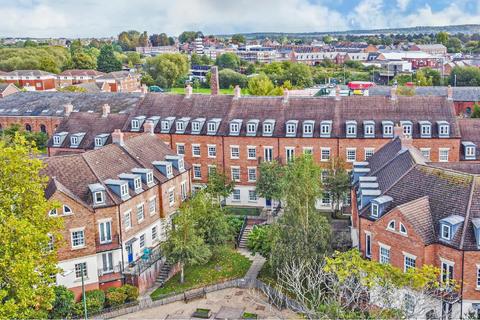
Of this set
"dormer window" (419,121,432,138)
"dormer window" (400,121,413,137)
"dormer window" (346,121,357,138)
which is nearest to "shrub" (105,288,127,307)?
"dormer window" (346,121,357,138)

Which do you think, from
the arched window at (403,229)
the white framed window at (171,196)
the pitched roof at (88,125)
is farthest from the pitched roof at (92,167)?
the arched window at (403,229)

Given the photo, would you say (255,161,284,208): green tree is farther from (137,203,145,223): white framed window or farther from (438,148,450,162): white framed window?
(438,148,450,162): white framed window

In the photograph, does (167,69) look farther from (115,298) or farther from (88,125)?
(115,298)

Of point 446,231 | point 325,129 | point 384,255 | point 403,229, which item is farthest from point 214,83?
point 446,231

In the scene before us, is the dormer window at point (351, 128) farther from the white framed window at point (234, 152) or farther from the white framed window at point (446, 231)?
the white framed window at point (446, 231)

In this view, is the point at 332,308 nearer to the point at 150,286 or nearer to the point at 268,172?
the point at 150,286

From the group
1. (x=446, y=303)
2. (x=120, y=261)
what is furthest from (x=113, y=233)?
(x=446, y=303)
